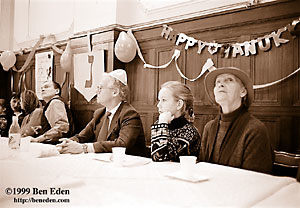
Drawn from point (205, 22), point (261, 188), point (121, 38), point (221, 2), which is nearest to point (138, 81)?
point (121, 38)

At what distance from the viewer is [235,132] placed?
137cm

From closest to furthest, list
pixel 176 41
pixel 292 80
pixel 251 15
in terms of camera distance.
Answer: pixel 292 80 → pixel 251 15 → pixel 176 41

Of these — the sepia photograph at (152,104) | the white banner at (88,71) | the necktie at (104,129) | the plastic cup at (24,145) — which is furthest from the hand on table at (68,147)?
the white banner at (88,71)

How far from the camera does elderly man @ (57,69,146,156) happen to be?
5.70ft

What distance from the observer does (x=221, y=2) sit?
223 cm

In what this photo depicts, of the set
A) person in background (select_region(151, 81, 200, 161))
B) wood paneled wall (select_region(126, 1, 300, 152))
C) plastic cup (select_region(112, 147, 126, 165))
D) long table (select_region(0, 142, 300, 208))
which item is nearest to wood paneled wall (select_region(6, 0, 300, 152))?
wood paneled wall (select_region(126, 1, 300, 152))

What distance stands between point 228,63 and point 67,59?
171 centimetres

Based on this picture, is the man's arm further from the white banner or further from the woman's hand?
the white banner

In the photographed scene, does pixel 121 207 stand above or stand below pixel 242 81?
below

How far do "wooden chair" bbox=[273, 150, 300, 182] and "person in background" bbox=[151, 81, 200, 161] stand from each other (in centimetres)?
71

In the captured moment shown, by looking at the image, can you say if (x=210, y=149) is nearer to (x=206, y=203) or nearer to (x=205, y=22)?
(x=206, y=203)

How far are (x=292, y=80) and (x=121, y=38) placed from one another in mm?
1468

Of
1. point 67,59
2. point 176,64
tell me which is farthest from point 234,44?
point 67,59

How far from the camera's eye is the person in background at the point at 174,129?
4.48ft
